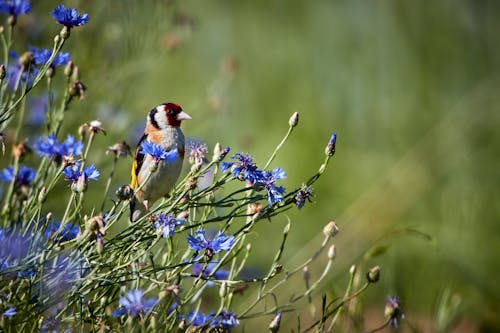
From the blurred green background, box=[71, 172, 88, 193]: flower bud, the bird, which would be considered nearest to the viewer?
box=[71, 172, 88, 193]: flower bud

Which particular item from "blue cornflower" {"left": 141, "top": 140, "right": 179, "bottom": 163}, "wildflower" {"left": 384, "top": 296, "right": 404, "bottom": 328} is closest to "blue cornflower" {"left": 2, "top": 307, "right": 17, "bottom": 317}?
"blue cornflower" {"left": 141, "top": 140, "right": 179, "bottom": 163}

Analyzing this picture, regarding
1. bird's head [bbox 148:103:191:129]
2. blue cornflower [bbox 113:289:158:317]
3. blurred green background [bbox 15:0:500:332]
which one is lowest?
blue cornflower [bbox 113:289:158:317]

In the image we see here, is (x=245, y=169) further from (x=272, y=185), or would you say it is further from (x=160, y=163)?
(x=160, y=163)

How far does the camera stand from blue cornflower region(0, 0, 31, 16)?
1754 mm

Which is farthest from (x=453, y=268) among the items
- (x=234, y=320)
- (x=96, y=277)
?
(x=96, y=277)

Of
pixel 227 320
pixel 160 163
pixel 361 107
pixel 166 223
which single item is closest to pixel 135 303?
pixel 166 223

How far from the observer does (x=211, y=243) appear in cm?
161

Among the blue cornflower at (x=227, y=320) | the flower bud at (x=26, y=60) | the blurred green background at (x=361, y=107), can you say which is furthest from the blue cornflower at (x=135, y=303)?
the blurred green background at (x=361, y=107)

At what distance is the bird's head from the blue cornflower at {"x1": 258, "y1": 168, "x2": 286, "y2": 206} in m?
0.74

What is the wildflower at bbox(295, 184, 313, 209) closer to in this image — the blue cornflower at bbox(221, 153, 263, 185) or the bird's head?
the blue cornflower at bbox(221, 153, 263, 185)

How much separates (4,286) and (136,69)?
4.85 feet

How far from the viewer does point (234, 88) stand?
5.03 m

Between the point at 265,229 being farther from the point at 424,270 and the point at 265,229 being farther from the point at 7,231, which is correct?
the point at 7,231

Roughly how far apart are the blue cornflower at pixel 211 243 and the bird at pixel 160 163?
46 cm
